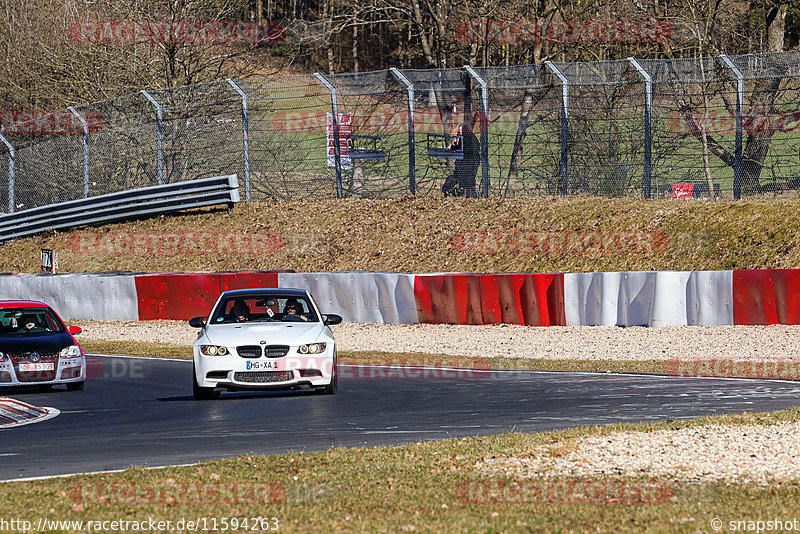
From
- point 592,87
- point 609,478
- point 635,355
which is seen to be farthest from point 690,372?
point 592,87

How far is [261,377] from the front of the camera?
12789 millimetres

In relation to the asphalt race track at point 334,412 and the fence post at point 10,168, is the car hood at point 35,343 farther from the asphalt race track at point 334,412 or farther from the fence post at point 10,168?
the fence post at point 10,168

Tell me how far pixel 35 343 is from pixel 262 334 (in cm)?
369

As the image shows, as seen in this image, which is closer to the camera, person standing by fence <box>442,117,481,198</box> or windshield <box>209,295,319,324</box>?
windshield <box>209,295,319,324</box>

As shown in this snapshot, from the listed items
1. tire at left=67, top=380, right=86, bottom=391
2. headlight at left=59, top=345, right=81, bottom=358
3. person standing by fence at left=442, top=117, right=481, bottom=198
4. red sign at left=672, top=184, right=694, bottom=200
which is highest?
person standing by fence at left=442, top=117, right=481, bottom=198

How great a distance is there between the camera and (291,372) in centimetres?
1284

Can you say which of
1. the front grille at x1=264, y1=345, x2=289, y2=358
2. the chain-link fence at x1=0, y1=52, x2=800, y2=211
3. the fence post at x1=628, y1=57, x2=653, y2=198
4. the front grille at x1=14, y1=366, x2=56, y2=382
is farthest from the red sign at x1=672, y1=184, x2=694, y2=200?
the front grille at x1=14, y1=366, x2=56, y2=382

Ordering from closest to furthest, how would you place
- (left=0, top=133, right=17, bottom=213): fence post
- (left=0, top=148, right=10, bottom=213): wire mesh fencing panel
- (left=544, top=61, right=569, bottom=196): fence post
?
(left=544, top=61, right=569, bottom=196): fence post → (left=0, top=133, right=17, bottom=213): fence post → (left=0, top=148, right=10, bottom=213): wire mesh fencing panel

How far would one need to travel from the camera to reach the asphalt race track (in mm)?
9508

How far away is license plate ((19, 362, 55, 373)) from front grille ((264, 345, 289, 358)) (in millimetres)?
3473
